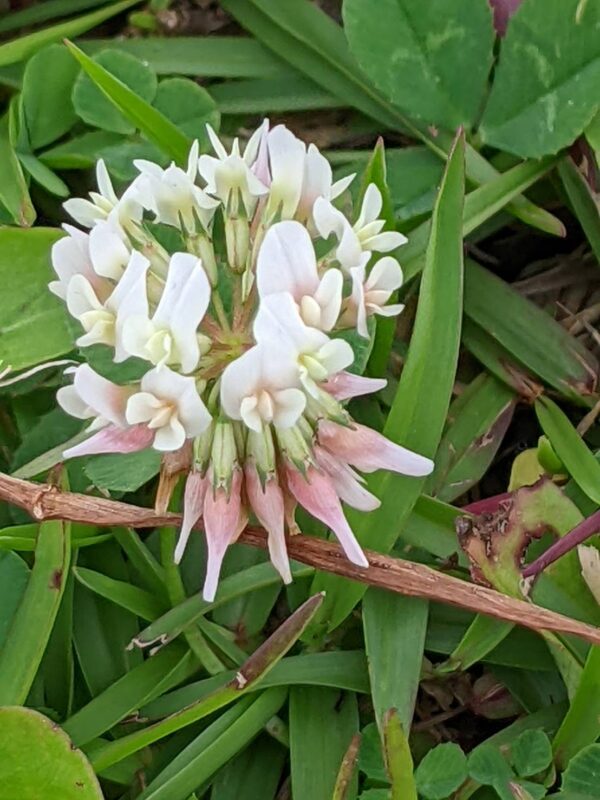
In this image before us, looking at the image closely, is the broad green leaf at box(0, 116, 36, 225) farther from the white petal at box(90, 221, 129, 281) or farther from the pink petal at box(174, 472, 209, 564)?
the pink petal at box(174, 472, 209, 564)

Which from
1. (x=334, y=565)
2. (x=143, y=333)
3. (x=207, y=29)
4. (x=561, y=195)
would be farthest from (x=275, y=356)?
(x=207, y=29)

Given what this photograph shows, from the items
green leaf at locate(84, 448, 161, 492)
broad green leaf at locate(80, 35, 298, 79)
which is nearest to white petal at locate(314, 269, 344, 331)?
green leaf at locate(84, 448, 161, 492)

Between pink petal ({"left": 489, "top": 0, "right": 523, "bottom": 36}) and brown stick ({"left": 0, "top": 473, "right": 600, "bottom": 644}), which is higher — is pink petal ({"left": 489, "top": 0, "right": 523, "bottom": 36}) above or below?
above

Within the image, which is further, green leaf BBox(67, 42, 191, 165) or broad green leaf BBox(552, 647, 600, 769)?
green leaf BBox(67, 42, 191, 165)

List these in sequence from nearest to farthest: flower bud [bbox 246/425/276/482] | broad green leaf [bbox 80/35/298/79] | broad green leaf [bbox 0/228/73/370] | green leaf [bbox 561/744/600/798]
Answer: flower bud [bbox 246/425/276/482]
green leaf [bbox 561/744/600/798]
broad green leaf [bbox 0/228/73/370]
broad green leaf [bbox 80/35/298/79]

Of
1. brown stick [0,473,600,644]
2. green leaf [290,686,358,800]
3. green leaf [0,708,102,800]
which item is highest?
brown stick [0,473,600,644]

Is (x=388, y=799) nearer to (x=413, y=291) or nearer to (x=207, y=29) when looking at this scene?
(x=413, y=291)
